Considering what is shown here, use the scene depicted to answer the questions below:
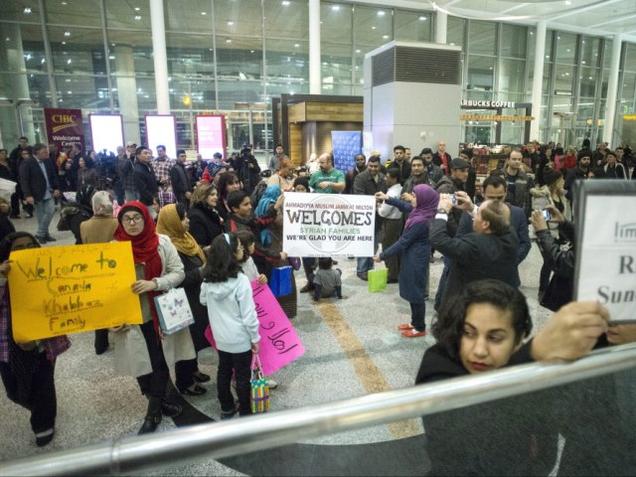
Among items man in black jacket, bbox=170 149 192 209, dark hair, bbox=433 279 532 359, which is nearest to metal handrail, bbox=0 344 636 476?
dark hair, bbox=433 279 532 359

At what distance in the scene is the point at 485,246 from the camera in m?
3.05

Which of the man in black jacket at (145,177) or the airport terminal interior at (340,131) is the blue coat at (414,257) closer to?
the airport terminal interior at (340,131)

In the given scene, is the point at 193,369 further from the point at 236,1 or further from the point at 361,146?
the point at 236,1

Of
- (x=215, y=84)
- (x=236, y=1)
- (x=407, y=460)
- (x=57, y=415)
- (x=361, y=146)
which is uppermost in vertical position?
(x=236, y=1)

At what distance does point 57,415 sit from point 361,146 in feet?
27.3

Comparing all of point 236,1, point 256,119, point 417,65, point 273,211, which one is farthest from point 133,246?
point 236,1

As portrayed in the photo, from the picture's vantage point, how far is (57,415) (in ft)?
10.8

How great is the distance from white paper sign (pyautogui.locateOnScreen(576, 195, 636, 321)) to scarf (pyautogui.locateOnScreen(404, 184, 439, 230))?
3094 mm

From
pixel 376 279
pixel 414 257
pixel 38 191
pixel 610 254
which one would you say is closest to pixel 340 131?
pixel 376 279

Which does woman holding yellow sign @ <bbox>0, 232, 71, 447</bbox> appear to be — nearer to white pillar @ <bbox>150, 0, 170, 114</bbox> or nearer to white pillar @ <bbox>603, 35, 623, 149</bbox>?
white pillar @ <bbox>150, 0, 170, 114</bbox>

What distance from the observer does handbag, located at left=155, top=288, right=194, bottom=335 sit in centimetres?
302

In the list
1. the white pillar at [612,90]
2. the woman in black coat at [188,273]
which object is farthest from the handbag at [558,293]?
the white pillar at [612,90]

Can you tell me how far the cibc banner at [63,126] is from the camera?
1227 centimetres

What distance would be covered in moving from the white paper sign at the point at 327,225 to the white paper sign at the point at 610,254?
3210 mm
